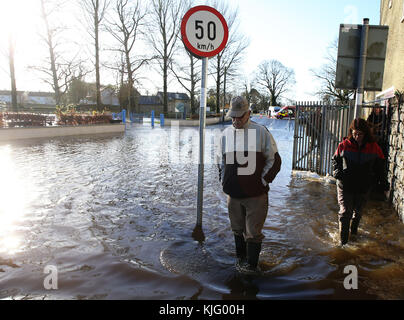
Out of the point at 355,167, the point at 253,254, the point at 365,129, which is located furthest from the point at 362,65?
the point at 253,254

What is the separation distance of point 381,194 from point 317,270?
3.77 m

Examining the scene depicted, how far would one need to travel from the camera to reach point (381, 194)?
21.3ft

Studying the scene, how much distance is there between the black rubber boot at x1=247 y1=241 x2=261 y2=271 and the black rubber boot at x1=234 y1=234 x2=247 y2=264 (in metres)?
0.20

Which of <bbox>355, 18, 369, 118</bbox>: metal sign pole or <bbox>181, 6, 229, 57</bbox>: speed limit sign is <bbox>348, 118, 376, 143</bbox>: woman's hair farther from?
<bbox>355, 18, 369, 118</bbox>: metal sign pole

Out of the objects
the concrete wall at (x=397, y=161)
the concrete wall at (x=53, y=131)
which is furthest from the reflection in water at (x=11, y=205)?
the concrete wall at (x=53, y=131)

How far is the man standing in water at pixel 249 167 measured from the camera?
3.26 metres

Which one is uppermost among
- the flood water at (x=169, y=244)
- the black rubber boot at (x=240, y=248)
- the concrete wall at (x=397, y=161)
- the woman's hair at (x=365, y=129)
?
the woman's hair at (x=365, y=129)

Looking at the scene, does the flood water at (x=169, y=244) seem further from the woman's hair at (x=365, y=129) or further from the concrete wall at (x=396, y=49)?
the concrete wall at (x=396, y=49)

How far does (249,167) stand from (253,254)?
0.94 meters

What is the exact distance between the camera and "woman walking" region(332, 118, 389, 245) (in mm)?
4012

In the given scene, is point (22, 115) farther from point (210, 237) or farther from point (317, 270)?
point (317, 270)

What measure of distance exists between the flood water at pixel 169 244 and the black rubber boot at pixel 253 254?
0.41ft
